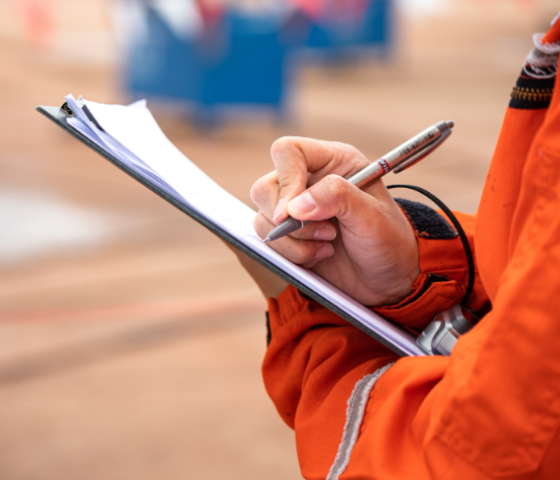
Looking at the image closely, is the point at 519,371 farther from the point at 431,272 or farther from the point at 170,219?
the point at 170,219

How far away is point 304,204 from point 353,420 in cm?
23

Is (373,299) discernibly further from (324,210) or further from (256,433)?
(256,433)

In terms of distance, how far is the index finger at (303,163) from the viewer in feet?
2.52

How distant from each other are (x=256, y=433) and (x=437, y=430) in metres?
1.34

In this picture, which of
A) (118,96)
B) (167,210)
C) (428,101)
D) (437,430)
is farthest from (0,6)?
(437,430)

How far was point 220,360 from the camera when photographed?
209 centimetres

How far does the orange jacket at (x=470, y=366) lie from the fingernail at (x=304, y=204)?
127mm

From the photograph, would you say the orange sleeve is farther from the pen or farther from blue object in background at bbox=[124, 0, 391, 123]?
blue object in background at bbox=[124, 0, 391, 123]

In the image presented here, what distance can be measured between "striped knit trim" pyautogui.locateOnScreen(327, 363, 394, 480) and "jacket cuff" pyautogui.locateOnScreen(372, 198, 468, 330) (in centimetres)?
15

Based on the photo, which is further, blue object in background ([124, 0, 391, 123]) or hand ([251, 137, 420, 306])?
blue object in background ([124, 0, 391, 123])

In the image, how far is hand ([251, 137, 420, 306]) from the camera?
0.71m

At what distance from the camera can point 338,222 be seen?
2.60 feet

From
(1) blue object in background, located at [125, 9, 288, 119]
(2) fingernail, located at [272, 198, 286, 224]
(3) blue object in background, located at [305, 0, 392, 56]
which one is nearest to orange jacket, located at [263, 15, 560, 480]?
(2) fingernail, located at [272, 198, 286, 224]

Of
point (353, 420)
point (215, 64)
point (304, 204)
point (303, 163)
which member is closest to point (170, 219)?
point (215, 64)
